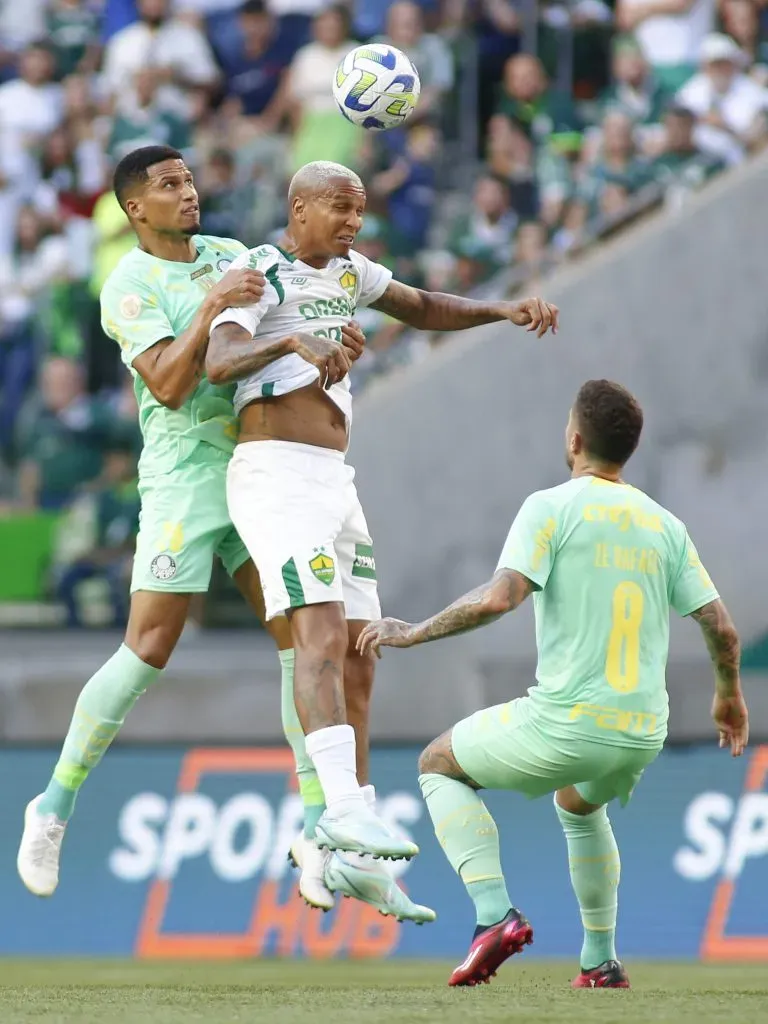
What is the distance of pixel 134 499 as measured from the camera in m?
13.1

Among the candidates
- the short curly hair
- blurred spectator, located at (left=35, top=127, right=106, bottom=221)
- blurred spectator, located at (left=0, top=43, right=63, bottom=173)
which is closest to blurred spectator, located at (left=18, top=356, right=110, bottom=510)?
blurred spectator, located at (left=35, top=127, right=106, bottom=221)

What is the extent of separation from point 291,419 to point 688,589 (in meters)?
1.50

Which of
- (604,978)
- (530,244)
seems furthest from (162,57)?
(604,978)

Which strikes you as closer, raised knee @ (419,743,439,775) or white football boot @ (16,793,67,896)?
raised knee @ (419,743,439,775)

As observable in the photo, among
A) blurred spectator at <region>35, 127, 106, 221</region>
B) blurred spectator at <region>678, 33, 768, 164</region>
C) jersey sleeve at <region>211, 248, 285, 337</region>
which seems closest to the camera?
jersey sleeve at <region>211, 248, 285, 337</region>

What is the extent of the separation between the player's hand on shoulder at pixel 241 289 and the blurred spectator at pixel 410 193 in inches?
274

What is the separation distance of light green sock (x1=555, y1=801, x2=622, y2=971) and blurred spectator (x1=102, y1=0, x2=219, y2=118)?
9.58m

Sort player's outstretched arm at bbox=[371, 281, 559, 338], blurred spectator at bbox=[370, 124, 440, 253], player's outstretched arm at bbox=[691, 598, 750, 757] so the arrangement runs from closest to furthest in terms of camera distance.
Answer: player's outstretched arm at bbox=[691, 598, 750, 757] → player's outstretched arm at bbox=[371, 281, 559, 338] → blurred spectator at bbox=[370, 124, 440, 253]

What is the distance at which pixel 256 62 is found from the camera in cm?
1581

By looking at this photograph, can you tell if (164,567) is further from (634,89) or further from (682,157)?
(634,89)

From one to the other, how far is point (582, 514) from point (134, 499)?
702cm

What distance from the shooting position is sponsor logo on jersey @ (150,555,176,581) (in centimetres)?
714

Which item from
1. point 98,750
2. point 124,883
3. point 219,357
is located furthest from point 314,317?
point 124,883

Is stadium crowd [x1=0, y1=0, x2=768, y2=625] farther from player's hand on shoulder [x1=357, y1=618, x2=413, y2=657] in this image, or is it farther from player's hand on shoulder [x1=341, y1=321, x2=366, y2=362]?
player's hand on shoulder [x1=357, y1=618, x2=413, y2=657]
